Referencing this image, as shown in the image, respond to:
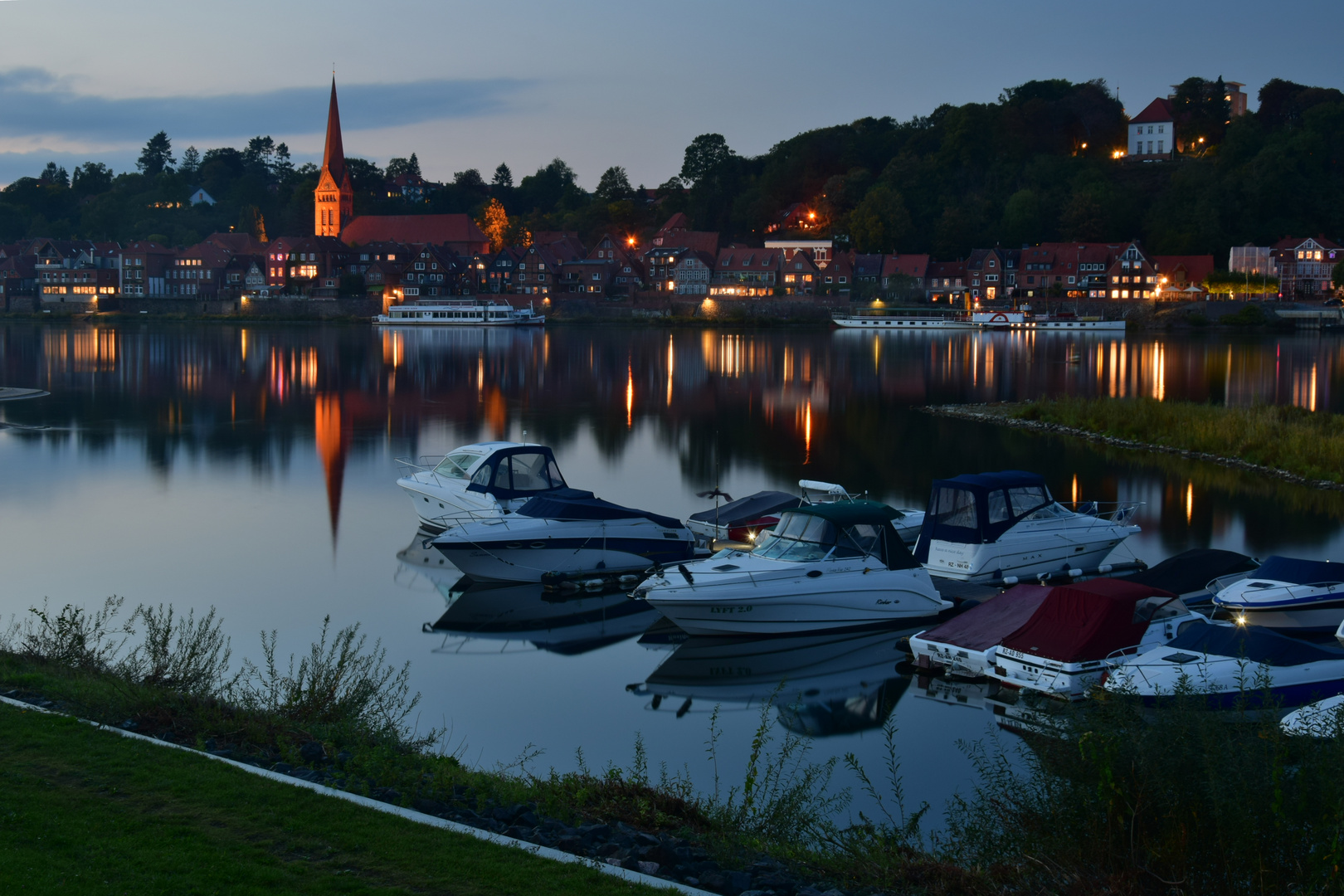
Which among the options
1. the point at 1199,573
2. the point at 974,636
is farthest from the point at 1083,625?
the point at 1199,573

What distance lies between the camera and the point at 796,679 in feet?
49.0

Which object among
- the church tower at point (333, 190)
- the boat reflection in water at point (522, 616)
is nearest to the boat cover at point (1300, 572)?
the boat reflection in water at point (522, 616)

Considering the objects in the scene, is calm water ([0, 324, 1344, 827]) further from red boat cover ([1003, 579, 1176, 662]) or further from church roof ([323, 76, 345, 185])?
church roof ([323, 76, 345, 185])

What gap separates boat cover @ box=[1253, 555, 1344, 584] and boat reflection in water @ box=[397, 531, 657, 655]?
8.67 metres

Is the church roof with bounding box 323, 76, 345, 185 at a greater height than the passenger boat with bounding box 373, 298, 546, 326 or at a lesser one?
greater

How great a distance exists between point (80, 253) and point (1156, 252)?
12058cm

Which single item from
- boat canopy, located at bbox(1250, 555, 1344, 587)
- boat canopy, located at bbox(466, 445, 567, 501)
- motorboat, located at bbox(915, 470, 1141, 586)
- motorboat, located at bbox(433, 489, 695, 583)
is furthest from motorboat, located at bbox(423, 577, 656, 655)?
boat canopy, located at bbox(1250, 555, 1344, 587)

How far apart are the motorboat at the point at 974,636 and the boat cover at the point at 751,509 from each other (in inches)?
244

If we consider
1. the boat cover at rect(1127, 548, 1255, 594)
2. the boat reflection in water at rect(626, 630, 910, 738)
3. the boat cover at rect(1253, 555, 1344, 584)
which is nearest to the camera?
the boat reflection in water at rect(626, 630, 910, 738)

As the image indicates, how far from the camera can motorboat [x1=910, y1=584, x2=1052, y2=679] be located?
47.3ft

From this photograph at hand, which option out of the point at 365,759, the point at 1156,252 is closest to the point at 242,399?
the point at 365,759

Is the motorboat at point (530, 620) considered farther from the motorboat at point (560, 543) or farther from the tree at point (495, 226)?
the tree at point (495, 226)

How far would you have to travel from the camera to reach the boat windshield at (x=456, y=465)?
22.5 meters

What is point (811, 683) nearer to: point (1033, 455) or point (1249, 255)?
point (1033, 455)
